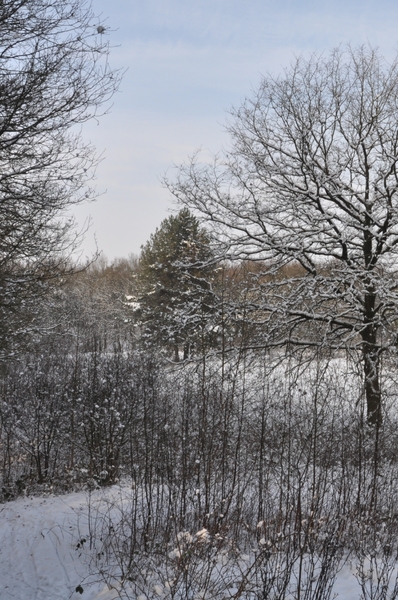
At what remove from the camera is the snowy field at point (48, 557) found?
480 cm

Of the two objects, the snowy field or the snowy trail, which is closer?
the snowy field

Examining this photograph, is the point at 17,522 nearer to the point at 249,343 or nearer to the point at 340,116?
the point at 249,343

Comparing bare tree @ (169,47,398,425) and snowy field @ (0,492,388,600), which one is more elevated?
bare tree @ (169,47,398,425)

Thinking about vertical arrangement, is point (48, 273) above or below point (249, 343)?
above

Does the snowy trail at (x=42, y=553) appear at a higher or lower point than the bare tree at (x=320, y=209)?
lower

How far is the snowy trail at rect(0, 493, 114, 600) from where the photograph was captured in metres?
4.95

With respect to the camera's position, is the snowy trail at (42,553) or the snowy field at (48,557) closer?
the snowy field at (48,557)

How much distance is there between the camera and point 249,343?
1111cm

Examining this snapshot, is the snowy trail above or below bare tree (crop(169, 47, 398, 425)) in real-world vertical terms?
below

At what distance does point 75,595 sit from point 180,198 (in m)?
8.86

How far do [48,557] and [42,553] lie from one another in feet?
0.45

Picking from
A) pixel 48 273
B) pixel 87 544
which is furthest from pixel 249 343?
pixel 87 544

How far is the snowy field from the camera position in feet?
15.7

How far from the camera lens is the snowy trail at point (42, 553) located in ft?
16.3
